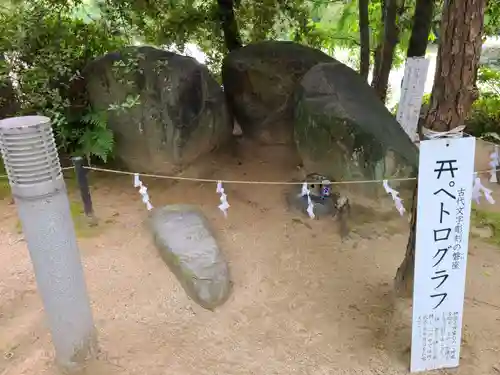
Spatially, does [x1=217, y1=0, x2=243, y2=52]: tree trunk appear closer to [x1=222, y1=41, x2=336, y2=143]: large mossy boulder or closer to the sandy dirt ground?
[x1=222, y1=41, x2=336, y2=143]: large mossy boulder

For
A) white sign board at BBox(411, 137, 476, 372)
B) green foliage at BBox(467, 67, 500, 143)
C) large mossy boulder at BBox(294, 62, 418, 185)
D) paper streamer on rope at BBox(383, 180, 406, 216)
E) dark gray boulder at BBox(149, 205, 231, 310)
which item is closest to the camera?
white sign board at BBox(411, 137, 476, 372)

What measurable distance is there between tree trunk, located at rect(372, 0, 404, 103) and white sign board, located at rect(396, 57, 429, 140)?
1617 mm

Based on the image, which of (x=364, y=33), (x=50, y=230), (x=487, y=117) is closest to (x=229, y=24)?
(x=364, y=33)

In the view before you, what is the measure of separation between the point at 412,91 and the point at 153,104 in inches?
134

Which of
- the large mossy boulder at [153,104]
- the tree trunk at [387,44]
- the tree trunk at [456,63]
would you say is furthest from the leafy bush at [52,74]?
the tree trunk at [387,44]

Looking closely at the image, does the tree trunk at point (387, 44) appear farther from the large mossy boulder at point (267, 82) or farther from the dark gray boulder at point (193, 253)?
the dark gray boulder at point (193, 253)

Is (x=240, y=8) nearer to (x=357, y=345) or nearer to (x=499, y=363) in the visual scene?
(x=357, y=345)

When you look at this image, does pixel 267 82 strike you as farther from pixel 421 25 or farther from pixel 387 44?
pixel 421 25

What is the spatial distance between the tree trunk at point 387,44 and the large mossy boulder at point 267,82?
161cm

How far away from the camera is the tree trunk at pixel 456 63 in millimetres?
3389

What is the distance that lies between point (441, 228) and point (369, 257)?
183cm

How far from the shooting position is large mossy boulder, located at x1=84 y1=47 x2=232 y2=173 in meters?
5.91

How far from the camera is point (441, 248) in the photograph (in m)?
3.44

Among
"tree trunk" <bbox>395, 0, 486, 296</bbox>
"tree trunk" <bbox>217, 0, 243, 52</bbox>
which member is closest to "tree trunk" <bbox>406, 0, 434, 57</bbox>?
"tree trunk" <bbox>217, 0, 243, 52</bbox>
